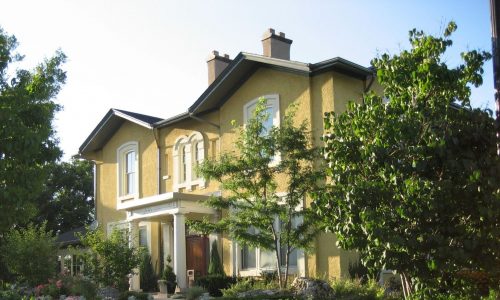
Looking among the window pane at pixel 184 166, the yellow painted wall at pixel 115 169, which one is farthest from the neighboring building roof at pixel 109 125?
the window pane at pixel 184 166

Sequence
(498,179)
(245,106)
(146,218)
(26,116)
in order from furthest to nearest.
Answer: (146,218) < (245,106) < (26,116) < (498,179)

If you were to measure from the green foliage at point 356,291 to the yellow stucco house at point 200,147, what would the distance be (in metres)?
3.12

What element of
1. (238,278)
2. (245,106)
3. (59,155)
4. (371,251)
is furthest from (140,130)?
(371,251)

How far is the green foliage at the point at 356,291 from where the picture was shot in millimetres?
15096

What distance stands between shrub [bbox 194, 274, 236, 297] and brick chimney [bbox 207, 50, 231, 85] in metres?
8.46

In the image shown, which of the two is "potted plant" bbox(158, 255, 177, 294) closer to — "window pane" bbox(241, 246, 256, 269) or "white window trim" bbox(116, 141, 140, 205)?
"window pane" bbox(241, 246, 256, 269)

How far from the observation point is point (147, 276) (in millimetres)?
24172

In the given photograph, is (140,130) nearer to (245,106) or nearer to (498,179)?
(245,106)

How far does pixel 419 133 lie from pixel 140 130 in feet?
64.1

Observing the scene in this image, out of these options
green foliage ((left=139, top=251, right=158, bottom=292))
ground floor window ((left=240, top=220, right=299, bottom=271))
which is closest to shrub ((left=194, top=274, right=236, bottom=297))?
ground floor window ((left=240, top=220, right=299, bottom=271))

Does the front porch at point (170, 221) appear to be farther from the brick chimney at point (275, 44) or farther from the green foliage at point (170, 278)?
the brick chimney at point (275, 44)

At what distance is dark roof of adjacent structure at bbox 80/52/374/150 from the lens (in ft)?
65.3

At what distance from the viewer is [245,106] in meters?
22.5

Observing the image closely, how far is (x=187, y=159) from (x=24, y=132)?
14299mm
